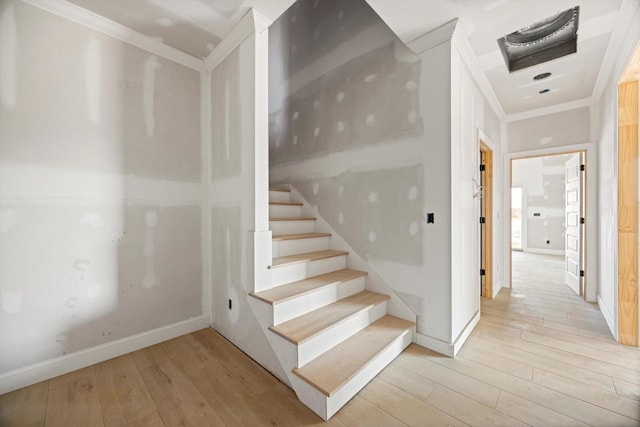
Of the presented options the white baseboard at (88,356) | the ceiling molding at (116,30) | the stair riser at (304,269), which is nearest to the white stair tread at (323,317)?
the stair riser at (304,269)

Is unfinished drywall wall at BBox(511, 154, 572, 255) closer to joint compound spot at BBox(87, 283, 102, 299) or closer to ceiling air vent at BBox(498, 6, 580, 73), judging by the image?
ceiling air vent at BBox(498, 6, 580, 73)

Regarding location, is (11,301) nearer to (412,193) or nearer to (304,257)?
(304,257)

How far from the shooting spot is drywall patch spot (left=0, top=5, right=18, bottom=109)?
1659mm

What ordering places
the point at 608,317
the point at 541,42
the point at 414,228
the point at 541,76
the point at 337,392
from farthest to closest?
the point at 541,76 < the point at 608,317 < the point at 541,42 < the point at 414,228 < the point at 337,392

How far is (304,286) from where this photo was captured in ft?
7.00

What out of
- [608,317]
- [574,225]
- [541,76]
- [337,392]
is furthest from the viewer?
[574,225]

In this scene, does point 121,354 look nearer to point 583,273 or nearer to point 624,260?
point 624,260

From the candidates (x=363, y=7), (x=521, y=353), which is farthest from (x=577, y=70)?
(x=521, y=353)

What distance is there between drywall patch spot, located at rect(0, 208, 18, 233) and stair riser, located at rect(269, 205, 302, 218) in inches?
76.0

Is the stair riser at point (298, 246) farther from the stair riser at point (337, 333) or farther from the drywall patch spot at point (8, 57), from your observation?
the drywall patch spot at point (8, 57)

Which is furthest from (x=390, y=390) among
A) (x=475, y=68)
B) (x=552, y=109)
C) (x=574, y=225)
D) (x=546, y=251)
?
(x=546, y=251)

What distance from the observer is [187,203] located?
8.23ft

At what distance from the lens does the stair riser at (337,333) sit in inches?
65.0

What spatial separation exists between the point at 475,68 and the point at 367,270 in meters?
2.35
